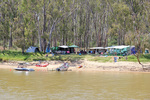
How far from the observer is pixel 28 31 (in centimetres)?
5109

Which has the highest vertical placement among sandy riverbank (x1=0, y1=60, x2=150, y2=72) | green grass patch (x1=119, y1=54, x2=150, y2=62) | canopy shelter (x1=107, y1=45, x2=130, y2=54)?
canopy shelter (x1=107, y1=45, x2=130, y2=54)

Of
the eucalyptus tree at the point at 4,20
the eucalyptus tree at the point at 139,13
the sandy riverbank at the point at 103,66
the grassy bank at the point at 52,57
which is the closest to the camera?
the sandy riverbank at the point at 103,66

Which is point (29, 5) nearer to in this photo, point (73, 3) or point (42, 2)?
point (42, 2)

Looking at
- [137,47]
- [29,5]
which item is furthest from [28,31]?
[137,47]

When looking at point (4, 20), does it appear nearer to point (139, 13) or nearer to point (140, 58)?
point (139, 13)

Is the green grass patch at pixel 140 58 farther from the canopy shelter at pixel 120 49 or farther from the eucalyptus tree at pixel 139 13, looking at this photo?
the canopy shelter at pixel 120 49

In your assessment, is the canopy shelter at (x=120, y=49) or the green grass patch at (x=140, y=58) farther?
the canopy shelter at (x=120, y=49)

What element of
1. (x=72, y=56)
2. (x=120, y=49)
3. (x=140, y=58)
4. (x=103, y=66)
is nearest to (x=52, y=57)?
(x=72, y=56)

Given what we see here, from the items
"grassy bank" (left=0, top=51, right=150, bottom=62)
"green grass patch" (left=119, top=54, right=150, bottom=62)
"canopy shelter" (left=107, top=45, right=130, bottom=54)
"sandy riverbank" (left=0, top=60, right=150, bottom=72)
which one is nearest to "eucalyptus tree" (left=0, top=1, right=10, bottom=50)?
"grassy bank" (left=0, top=51, right=150, bottom=62)

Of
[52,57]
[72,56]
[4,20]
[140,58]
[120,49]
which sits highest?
[4,20]

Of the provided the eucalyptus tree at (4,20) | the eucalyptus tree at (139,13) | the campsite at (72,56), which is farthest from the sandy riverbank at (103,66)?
the eucalyptus tree at (4,20)

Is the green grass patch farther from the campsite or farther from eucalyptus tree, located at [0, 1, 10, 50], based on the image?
eucalyptus tree, located at [0, 1, 10, 50]

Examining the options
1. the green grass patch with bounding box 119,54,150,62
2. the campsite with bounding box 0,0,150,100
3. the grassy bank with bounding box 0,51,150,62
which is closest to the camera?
the campsite with bounding box 0,0,150,100

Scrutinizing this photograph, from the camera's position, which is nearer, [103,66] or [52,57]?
[103,66]
